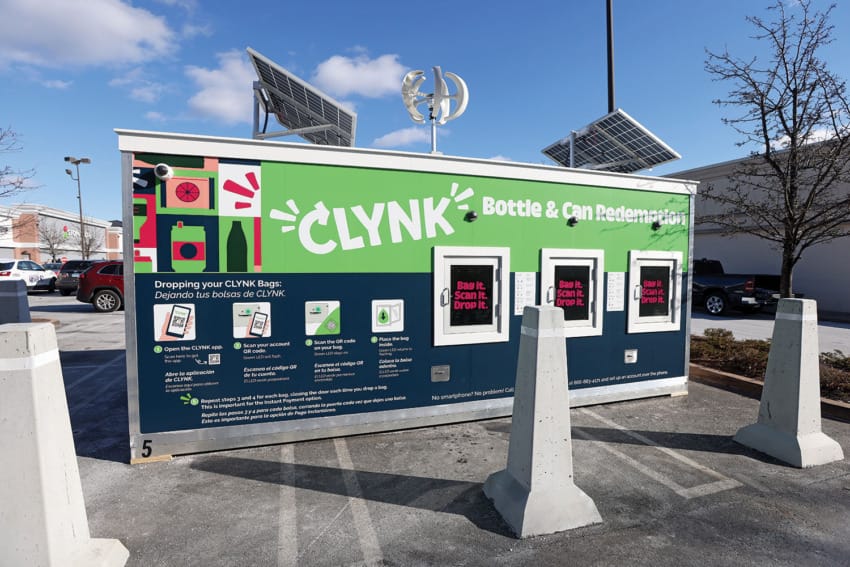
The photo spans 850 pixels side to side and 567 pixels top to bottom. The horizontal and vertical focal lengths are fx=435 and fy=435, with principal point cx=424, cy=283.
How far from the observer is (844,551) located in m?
3.09

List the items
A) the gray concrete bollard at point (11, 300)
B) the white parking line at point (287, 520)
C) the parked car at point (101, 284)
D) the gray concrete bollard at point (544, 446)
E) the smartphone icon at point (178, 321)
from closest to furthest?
1. the white parking line at point (287, 520)
2. the gray concrete bollard at point (544, 446)
3. the smartphone icon at point (178, 321)
4. the gray concrete bollard at point (11, 300)
5. the parked car at point (101, 284)

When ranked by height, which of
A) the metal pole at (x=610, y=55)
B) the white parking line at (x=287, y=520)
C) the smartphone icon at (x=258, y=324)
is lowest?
the white parking line at (x=287, y=520)

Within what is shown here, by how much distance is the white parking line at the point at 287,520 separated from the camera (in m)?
3.04

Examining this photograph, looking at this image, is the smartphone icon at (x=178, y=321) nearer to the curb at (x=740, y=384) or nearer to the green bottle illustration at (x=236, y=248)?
the green bottle illustration at (x=236, y=248)

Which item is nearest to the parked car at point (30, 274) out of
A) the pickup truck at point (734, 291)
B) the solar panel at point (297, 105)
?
the solar panel at point (297, 105)

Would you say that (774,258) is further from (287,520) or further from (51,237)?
(51,237)

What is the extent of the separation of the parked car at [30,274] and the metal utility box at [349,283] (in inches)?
Answer: 939

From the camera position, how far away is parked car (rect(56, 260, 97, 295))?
22.6m

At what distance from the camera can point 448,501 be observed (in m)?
3.74

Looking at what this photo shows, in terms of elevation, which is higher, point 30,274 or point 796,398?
point 30,274

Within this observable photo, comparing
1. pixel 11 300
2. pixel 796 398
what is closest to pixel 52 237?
pixel 11 300

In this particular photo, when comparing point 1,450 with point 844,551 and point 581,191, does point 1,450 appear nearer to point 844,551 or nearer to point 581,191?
point 844,551

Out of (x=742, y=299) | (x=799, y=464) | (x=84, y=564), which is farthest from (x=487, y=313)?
(x=742, y=299)

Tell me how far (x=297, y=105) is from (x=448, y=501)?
6.71 meters
